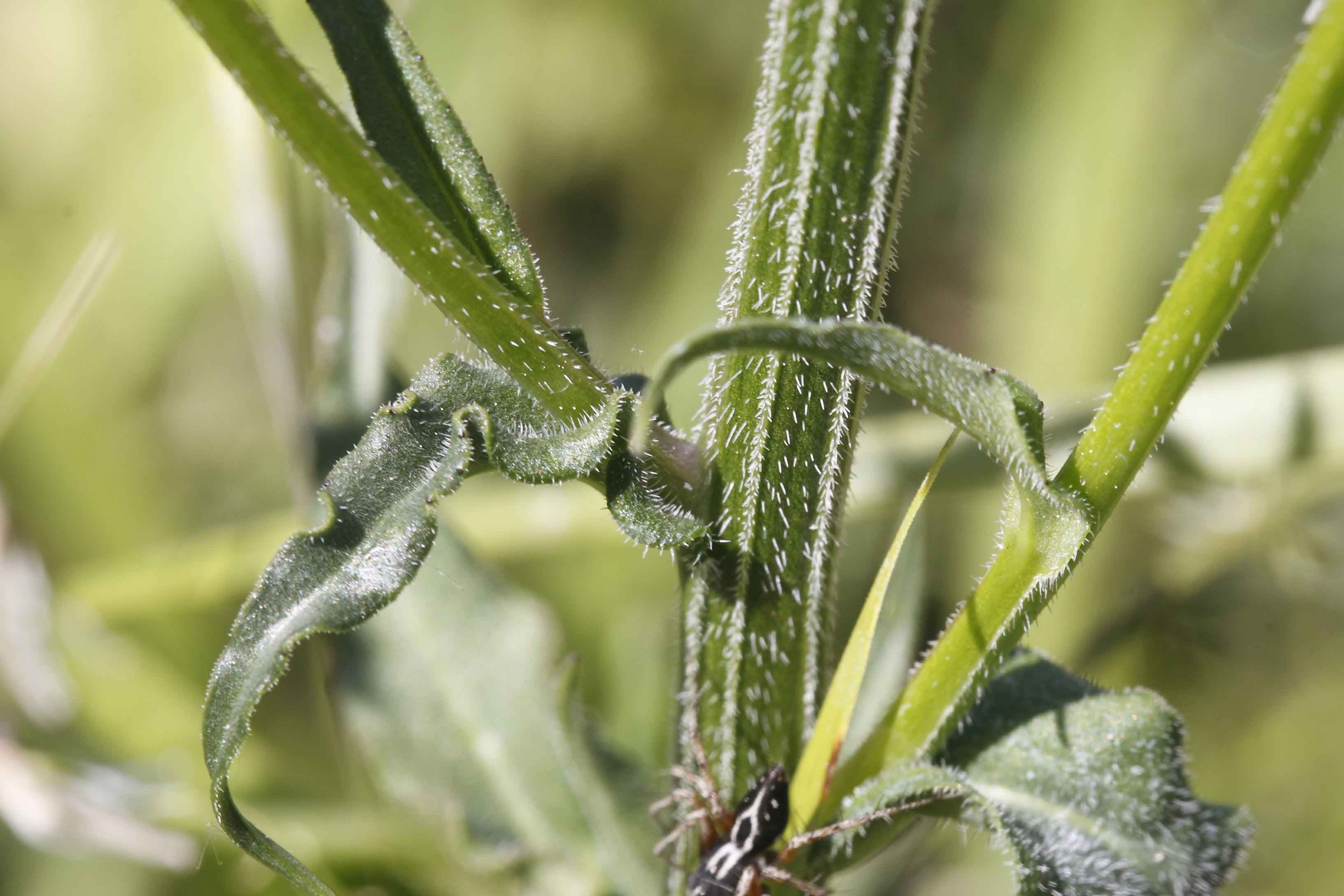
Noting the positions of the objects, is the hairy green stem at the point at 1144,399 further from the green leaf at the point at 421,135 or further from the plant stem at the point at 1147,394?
the green leaf at the point at 421,135

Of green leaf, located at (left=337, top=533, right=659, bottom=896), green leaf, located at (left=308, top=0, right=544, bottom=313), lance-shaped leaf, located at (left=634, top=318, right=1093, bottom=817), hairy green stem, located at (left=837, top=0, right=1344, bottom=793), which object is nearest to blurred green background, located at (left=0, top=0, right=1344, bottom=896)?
green leaf, located at (left=337, top=533, right=659, bottom=896)

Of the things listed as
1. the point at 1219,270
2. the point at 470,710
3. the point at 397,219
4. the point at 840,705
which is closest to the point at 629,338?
the point at 470,710

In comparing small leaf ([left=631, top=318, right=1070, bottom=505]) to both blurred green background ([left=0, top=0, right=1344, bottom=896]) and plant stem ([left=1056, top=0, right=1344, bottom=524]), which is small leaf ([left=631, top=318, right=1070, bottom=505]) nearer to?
plant stem ([left=1056, top=0, right=1344, bottom=524])

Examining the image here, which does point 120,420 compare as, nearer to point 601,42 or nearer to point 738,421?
point 601,42

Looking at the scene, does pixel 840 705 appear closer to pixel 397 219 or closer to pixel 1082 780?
pixel 1082 780

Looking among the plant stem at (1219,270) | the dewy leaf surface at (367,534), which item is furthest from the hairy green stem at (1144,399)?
the dewy leaf surface at (367,534)

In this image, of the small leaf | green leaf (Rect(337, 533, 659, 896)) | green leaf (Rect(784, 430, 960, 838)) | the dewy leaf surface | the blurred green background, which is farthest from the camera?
the blurred green background
